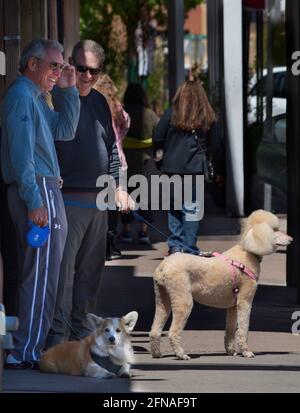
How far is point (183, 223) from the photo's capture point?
44.4ft

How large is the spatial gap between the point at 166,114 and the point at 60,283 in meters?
4.85

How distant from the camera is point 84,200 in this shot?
8812 millimetres

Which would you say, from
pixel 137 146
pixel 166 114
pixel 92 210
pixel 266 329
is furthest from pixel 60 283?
pixel 137 146

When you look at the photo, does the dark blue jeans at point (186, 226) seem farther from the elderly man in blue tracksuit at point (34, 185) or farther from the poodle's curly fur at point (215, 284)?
the elderly man in blue tracksuit at point (34, 185)

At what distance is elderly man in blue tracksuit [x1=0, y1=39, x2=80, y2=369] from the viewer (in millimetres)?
7895

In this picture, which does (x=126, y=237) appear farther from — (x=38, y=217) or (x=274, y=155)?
(x=38, y=217)

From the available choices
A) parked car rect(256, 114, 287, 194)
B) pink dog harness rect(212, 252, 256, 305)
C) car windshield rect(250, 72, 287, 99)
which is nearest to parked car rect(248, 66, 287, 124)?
car windshield rect(250, 72, 287, 99)

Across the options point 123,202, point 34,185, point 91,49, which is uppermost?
point 91,49

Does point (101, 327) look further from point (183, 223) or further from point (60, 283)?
point (183, 223)

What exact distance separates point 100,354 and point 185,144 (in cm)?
548

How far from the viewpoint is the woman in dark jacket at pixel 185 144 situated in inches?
506

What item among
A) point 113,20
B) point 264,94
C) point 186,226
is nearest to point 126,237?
point 186,226

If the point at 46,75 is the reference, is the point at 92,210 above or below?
below

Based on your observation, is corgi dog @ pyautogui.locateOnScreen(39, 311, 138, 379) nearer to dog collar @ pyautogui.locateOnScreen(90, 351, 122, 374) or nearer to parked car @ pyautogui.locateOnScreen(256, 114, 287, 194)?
dog collar @ pyautogui.locateOnScreen(90, 351, 122, 374)
